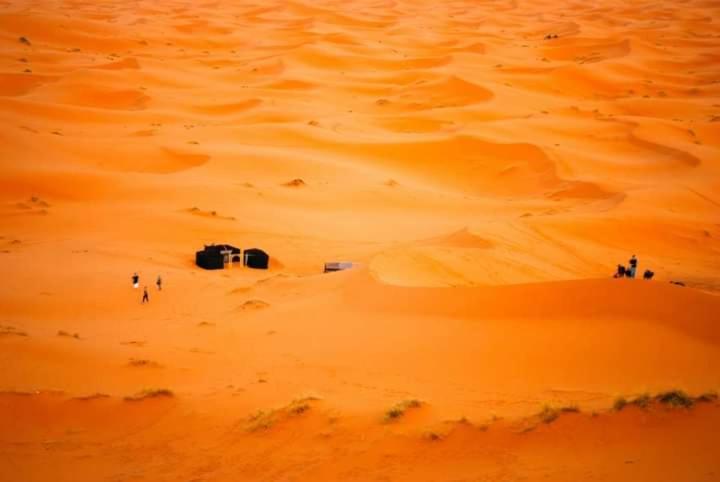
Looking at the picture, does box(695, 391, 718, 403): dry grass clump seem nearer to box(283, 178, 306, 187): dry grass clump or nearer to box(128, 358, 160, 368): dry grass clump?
box(128, 358, 160, 368): dry grass clump

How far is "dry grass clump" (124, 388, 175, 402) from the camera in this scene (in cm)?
536

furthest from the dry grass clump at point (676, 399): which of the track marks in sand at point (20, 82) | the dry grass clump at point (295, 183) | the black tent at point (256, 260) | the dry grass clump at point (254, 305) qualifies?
the track marks in sand at point (20, 82)

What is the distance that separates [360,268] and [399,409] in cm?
429

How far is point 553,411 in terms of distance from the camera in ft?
14.4

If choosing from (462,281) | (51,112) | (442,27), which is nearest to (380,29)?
(442,27)

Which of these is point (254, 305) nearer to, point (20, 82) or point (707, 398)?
point (707, 398)

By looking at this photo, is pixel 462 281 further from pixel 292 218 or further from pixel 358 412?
pixel 292 218

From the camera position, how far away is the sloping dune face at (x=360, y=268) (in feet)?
14.8

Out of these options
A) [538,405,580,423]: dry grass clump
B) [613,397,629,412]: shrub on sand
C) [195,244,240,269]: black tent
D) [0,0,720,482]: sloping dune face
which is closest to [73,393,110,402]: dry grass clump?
[0,0,720,482]: sloping dune face

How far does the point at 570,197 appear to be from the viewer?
14758 millimetres

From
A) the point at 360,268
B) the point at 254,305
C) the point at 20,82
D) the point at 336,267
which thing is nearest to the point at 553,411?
the point at 254,305

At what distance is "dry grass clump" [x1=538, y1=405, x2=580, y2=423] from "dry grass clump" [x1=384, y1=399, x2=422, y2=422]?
86 cm

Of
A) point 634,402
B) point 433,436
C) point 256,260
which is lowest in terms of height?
point 256,260

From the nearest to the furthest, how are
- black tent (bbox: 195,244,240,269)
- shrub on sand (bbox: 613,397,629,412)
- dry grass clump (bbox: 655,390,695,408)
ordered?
dry grass clump (bbox: 655,390,695,408)
shrub on sand (bbox: 613,397,629,412)
black tent (bbox: 195,244,240,269)
